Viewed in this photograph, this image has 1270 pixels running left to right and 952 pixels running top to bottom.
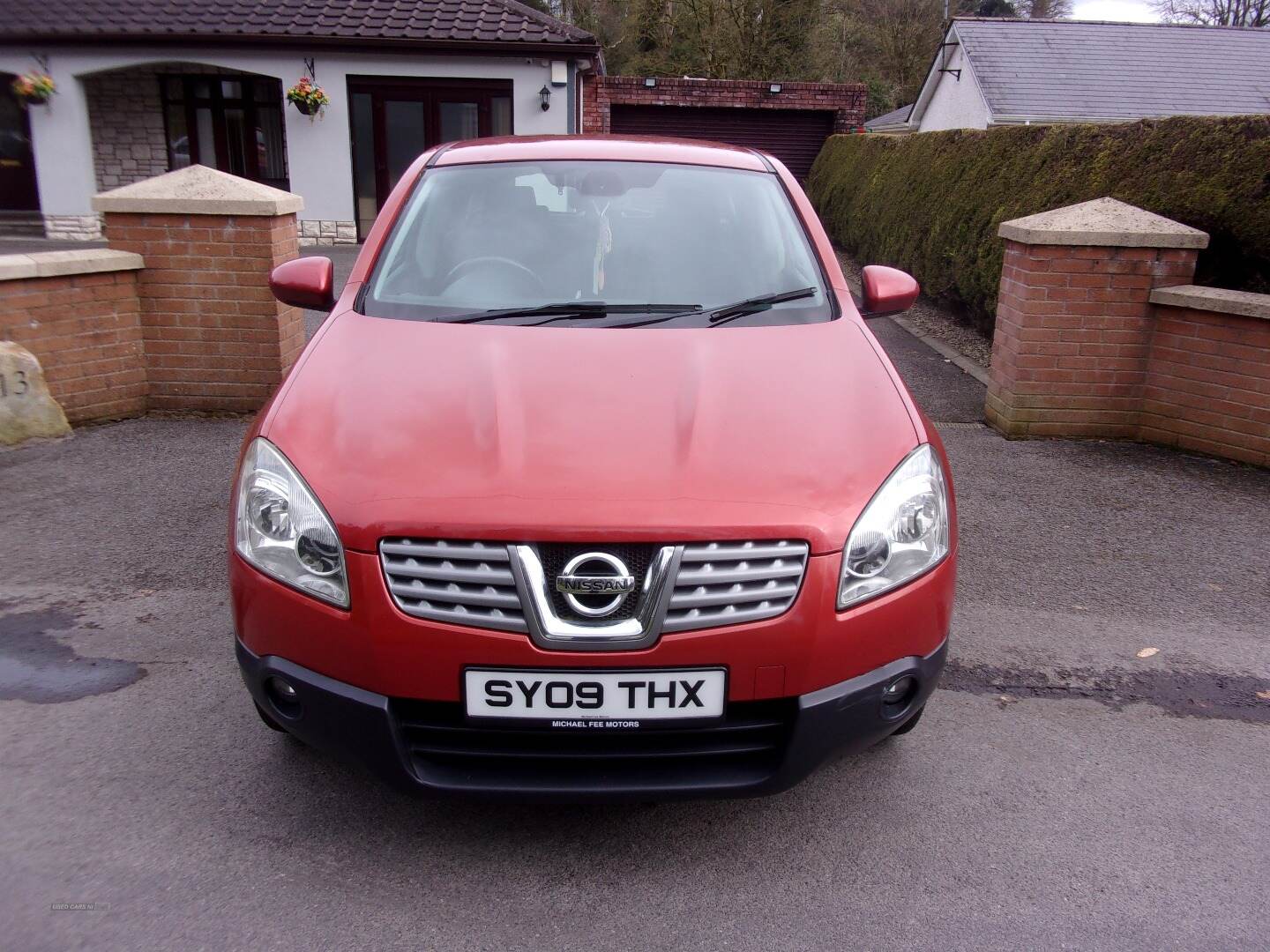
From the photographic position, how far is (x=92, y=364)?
19.4ft

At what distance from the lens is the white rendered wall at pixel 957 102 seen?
2608cm

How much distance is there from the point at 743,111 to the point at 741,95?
1.36 feet

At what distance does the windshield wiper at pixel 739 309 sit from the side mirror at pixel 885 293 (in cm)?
38

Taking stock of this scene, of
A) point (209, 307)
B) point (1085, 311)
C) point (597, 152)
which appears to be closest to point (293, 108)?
point (209, 307)

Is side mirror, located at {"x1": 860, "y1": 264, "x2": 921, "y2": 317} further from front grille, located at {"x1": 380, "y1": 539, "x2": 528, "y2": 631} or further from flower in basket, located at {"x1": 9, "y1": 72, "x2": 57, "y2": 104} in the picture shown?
flower in basket, located at {"x1": 9, "y1": 72, "x2": 57, "y2": 104}

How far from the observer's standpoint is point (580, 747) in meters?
2.19

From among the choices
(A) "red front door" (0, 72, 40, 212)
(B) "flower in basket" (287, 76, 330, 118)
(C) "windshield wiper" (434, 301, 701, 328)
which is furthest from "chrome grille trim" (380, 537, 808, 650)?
(A) "red front door" (0, 72, 40, 212)

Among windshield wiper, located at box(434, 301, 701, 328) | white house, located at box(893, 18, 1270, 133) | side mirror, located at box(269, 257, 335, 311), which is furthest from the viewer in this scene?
white house, located at box(893, 18, 1270, 133)

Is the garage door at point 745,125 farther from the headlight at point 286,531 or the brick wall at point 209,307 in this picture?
the headlight at point 286,531

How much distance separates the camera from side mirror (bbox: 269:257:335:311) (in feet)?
11.1

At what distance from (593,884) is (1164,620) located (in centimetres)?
260

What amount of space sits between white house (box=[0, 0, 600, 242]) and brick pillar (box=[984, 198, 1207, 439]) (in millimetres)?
11553

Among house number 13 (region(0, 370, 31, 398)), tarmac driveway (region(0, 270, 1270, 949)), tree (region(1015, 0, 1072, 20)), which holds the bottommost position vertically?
tarmac driveway (region(0, 270, 1270, 949))

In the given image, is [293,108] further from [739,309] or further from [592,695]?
[592,695]
